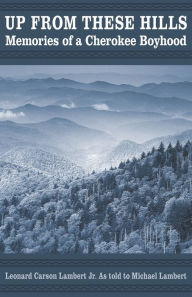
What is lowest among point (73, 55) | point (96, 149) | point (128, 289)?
point (128, 289)

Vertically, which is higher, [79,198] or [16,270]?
[79,198]

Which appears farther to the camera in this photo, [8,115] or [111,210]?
[8,115]

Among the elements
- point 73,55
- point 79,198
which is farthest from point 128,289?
point 73,55

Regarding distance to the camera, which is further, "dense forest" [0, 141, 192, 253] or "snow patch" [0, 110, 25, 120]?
"snow patch" [0, 110, 25, 120]

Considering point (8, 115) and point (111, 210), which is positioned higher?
point (8, 115)

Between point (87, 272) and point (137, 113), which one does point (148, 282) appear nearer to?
point (87, 272)
